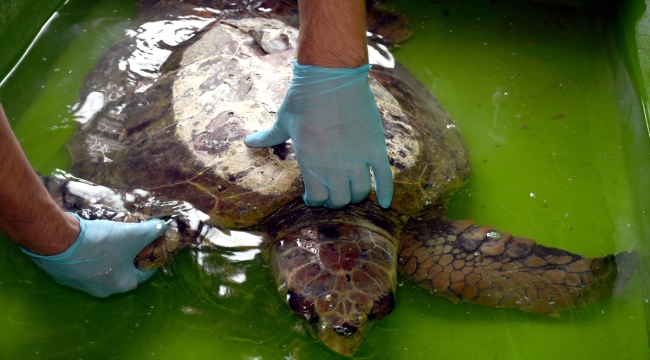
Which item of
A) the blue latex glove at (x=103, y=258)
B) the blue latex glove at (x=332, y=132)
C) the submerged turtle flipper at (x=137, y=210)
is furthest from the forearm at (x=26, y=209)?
the blue latex glove at (x=332, y=132)

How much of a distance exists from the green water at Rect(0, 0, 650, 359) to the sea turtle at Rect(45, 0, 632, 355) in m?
0.13

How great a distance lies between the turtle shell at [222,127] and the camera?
7.64ft

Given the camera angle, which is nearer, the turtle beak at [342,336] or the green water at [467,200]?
the turtle beak at [342,336]

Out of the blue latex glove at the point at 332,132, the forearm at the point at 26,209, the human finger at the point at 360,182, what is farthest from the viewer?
the human finger at the point at 360,182

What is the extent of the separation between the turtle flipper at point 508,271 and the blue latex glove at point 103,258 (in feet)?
3.79

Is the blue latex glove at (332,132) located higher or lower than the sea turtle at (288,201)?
higher

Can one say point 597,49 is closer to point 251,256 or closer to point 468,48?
point 468,48

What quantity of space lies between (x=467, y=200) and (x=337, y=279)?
1.00 metres

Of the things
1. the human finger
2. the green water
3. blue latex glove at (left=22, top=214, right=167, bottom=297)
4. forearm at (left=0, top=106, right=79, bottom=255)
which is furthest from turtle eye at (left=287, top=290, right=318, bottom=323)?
forearm at (left=0, top=106, right=79, bottom=255)

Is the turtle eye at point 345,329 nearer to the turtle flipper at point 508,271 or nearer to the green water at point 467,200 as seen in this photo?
the green water at point 467,200

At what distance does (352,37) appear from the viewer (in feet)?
6.72

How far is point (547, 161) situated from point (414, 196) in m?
0.96

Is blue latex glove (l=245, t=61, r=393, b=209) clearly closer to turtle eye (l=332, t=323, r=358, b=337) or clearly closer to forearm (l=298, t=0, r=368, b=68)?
forearm (l=298, t=0, r=368, b=68)

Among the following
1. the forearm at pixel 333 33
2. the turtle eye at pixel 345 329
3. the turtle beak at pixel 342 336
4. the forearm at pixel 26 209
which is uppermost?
the forearm at pixel 333 33
